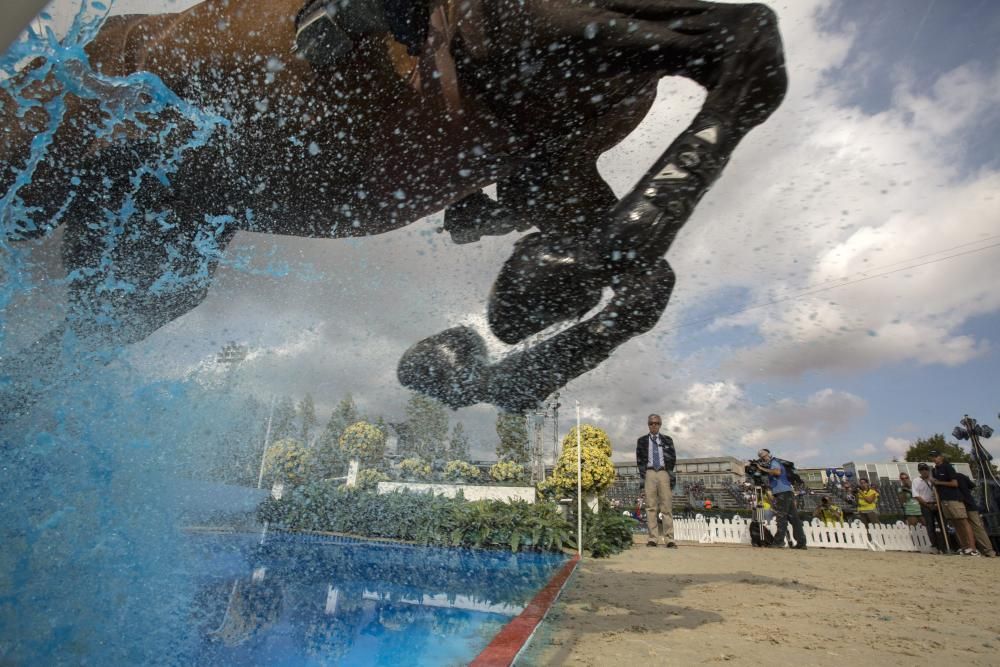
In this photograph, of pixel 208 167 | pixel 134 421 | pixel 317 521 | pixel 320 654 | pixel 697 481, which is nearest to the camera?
pixel 208 167

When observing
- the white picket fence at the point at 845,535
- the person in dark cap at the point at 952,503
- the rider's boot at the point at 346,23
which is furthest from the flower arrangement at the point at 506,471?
the rider's boot at the point at 346,23

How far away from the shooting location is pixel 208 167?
2.04 metres

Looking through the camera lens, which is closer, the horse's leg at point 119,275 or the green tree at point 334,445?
the horse's leg at point 119,275

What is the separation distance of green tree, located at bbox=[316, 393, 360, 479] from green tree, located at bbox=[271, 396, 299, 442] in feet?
1.35

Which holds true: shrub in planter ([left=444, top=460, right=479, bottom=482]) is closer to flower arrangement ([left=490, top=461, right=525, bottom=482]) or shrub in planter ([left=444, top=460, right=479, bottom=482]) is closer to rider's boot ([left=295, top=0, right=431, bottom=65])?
flower arrangement ([left=490, top=461, right=525, bottom=482])

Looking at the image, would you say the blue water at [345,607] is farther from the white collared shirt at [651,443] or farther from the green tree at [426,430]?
the white collared shirt at [651,443]

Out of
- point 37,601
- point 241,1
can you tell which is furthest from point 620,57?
point 37,601

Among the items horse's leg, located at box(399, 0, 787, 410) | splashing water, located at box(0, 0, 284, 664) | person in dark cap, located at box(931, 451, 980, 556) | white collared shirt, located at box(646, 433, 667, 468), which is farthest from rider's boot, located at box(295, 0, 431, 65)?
person in dark cap, located at box(931, 451, 980, 556)

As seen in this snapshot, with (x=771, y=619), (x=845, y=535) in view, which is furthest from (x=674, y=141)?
(x=845, y=535)

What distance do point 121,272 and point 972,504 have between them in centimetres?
1040

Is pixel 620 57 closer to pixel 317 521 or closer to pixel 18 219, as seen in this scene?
pixel 18 219

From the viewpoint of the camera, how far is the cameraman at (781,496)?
8.29 meters

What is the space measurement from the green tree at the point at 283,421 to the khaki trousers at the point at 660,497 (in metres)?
4.77

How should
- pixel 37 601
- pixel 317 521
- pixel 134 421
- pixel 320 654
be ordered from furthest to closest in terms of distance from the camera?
pixel 317 521 → pixel 134 421 → pixel 320 654 → pixel 37 601
